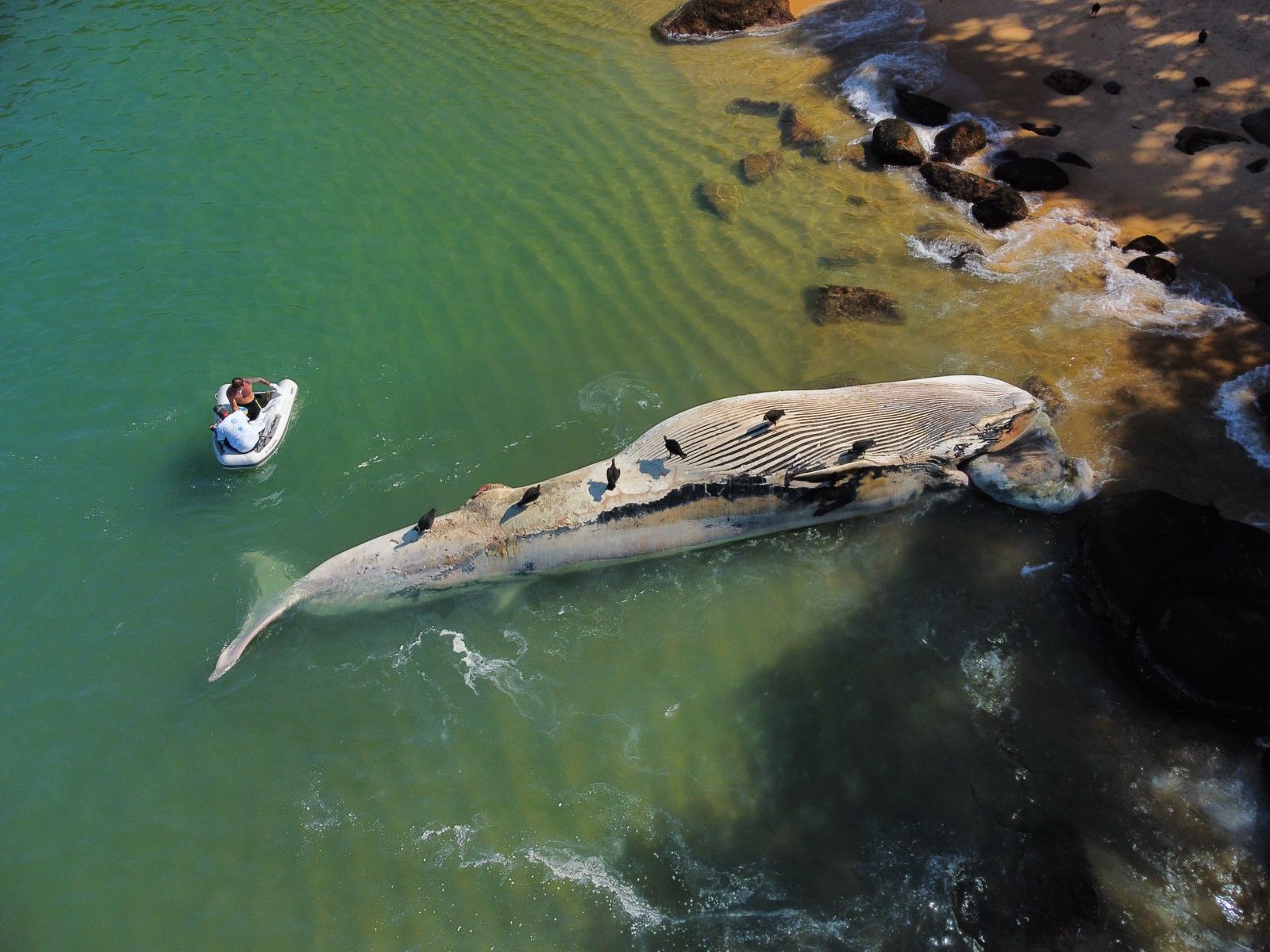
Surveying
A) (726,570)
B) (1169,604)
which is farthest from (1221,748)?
(726,570)

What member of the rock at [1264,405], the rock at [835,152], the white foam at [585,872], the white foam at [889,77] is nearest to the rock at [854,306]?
the rock at [835,152]

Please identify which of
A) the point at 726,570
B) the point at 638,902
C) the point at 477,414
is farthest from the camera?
the point at 477,414

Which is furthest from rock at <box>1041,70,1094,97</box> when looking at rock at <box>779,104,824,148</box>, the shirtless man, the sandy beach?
the shirtless man

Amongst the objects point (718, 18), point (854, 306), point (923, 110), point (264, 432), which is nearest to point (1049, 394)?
point (854, 306)

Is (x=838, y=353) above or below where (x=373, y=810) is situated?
above

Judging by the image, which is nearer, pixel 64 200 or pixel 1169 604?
pixel 1169 604

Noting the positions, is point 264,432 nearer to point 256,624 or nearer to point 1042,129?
point 256,624

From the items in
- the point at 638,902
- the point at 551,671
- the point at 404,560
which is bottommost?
the point at 638,902

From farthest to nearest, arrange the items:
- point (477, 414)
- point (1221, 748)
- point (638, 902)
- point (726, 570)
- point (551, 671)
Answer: point (477, 414) → point (726, 570) → point (551, 671) → point (1221, 748) → point (638, 902)

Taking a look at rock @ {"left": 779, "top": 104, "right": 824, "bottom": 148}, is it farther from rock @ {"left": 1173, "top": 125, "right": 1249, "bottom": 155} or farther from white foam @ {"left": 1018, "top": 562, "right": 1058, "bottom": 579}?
white foam @ {"left": 1018, "top": 562, "right": 1058, "bottom": 579}

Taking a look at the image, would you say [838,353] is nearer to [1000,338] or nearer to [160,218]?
[1000,338]
